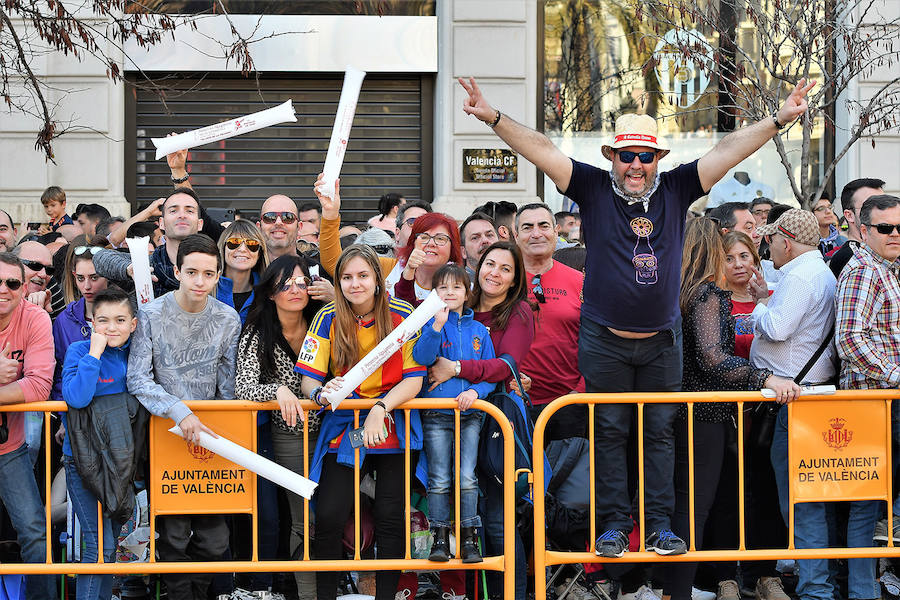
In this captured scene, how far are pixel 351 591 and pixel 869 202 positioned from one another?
12.8 ft

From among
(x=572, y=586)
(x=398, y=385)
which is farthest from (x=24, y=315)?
(x=572, y=586)

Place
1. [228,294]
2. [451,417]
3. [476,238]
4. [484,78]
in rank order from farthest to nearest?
[484,78], [476,238], [228,294], [451,417]

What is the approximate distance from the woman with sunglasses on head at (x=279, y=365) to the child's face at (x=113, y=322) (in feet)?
2.15

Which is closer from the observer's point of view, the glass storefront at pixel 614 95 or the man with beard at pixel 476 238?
the man with beard at pixel 476 238

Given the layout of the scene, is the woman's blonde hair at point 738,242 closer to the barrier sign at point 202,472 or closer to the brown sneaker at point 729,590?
the brown sneaker at point 729,590

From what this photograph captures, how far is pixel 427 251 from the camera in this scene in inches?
274

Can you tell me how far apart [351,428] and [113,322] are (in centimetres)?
140

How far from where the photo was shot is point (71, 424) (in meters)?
5.81

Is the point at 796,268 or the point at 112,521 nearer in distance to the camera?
the point at 112,521

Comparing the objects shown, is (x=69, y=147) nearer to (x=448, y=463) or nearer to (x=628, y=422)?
(x=448, y=463)

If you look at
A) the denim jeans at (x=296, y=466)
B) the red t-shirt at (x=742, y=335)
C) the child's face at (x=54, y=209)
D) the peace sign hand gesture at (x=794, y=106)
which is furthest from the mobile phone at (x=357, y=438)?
the child's face at (x=54, y=209)

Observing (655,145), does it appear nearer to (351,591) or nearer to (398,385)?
(398,385)

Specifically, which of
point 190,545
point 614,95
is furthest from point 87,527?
point 614,95

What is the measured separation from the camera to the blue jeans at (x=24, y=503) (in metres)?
5.93
